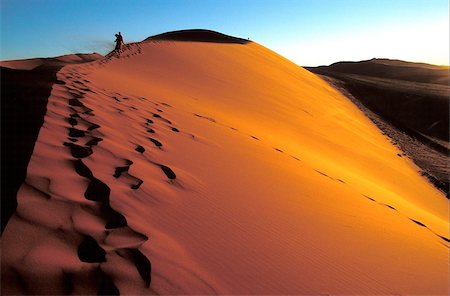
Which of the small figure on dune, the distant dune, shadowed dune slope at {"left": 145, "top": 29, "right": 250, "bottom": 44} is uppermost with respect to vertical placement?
shadowed dune slope at {"left": 145, "top": 29, "right": 250, "bottom": 44}

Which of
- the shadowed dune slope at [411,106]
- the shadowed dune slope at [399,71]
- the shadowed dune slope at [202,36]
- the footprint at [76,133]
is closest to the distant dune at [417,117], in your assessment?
the shadowed dune slope at [411,106]

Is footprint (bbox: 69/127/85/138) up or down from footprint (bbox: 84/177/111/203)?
up

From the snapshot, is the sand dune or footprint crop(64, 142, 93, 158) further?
footprint crop(64, 142, 93, 158)

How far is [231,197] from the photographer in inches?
139

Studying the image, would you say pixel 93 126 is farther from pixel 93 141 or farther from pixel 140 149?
pixel 140 149

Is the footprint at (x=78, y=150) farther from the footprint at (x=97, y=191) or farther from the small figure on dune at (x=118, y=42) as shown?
the small figure on dune at (x=118, y=42)

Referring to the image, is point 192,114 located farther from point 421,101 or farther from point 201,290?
point 421,101

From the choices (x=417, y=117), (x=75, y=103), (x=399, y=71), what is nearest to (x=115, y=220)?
(x=75, y=103)

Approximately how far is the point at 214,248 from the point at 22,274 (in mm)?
1232

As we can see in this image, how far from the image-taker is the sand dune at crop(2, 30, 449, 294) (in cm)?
203

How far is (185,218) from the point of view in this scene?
9.30ft

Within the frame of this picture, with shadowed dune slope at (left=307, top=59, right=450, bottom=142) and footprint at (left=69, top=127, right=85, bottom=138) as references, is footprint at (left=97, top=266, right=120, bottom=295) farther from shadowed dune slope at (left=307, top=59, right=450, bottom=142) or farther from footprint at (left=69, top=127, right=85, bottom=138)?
shadowed dune slope at (left=307, top=59, right=450, bottom=142)

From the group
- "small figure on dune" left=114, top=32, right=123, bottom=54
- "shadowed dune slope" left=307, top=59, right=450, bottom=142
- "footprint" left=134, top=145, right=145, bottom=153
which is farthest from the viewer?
"shadowed dune slope" left=307, top=59, right=450, bottom=142

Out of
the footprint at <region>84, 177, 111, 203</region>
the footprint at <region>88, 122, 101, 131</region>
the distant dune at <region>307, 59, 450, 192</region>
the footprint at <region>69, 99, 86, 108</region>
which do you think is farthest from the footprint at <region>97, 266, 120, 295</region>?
the distant dune at <region>307, 59, 450, 192</region>
